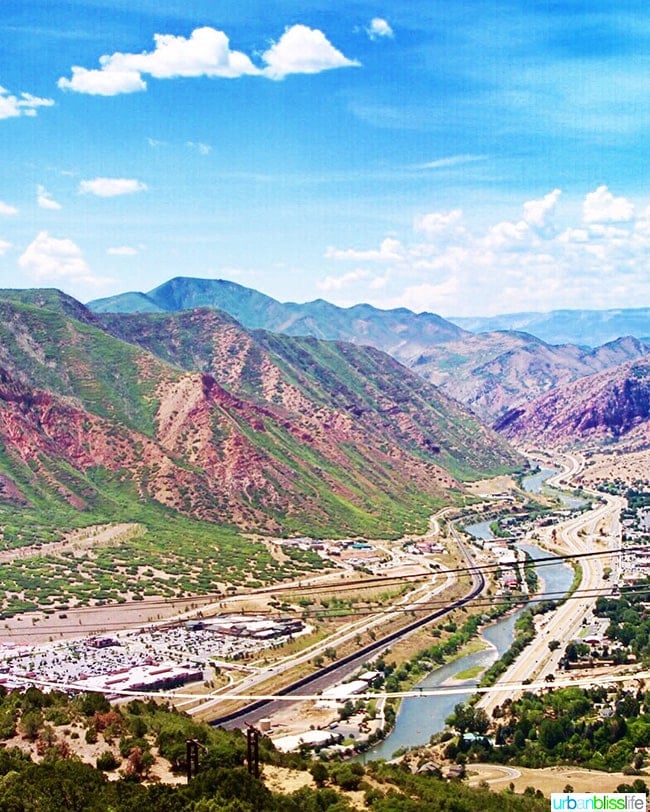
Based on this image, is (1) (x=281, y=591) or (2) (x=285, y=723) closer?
(2) (x=285, y=723)

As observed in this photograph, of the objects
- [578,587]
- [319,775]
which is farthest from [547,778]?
[578,587]

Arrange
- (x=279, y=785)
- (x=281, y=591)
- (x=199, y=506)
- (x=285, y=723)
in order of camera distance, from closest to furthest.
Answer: (x=279, y=785) < (x=285, y=723) < (x=281, y=591) < (x=199, y=506)

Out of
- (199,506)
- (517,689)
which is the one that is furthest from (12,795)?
(199,506)

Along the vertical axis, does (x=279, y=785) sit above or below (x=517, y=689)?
above

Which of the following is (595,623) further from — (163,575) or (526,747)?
(163,575)

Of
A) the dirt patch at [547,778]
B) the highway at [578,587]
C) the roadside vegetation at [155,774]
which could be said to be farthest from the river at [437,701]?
the roadside vegetation at [155,774]

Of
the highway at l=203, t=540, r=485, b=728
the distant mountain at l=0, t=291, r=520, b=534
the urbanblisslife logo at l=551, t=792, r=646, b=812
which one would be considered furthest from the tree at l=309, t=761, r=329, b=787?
the distant mountain at l=0, t=291, r=520, b=534

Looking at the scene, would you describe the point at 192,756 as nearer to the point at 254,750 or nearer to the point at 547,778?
the point at 254,750
